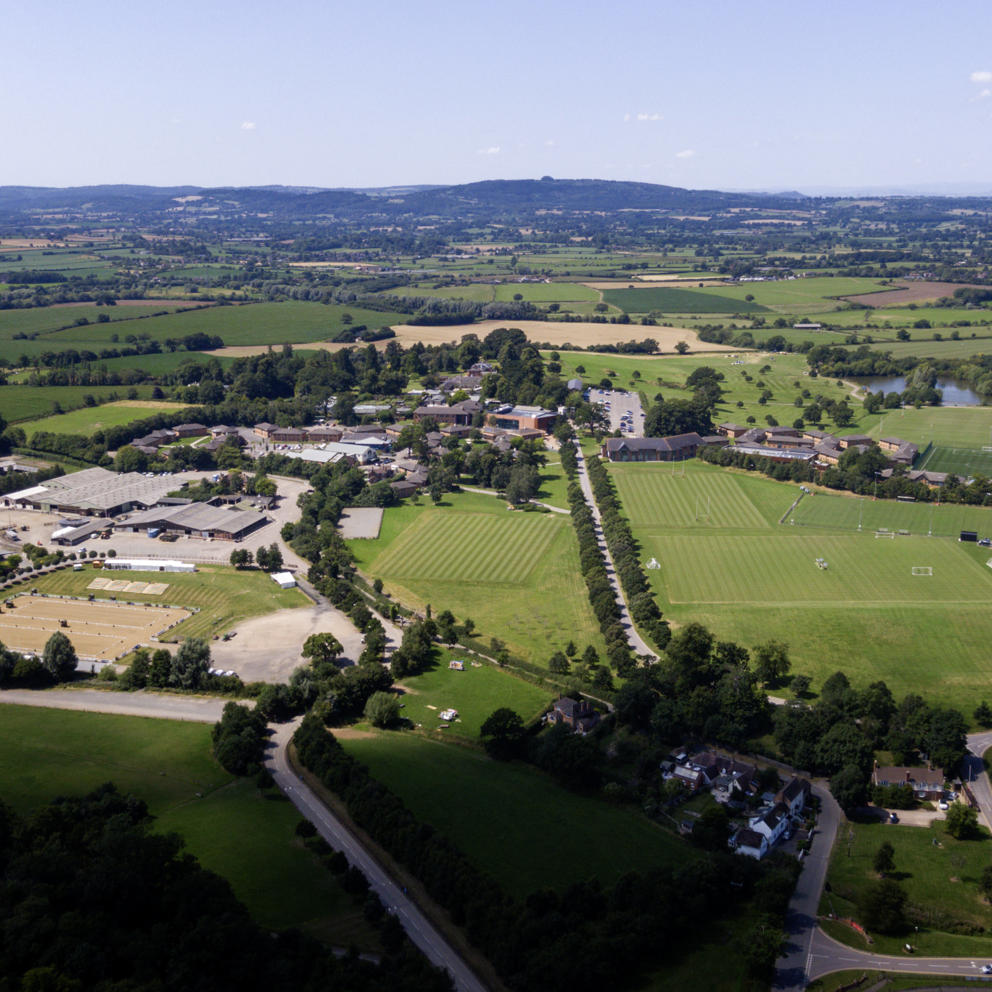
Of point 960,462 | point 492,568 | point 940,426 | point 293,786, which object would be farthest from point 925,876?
point 940,426

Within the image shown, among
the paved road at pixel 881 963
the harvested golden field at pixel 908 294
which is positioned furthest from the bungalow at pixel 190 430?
the harvested golden field at pixel 908 294

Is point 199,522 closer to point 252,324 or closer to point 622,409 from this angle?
point 622,409

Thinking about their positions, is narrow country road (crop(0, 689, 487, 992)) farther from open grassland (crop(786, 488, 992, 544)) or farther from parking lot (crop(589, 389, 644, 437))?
parking lot (crop(589, 389, 644, 437))

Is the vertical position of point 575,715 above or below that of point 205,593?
above

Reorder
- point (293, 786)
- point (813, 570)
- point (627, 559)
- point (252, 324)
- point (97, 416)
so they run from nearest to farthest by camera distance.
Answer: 1. point (293, 786)
2. point (627, 559)
3. point (813, 570)
4. point (97, 416)
5. point (252, 324)

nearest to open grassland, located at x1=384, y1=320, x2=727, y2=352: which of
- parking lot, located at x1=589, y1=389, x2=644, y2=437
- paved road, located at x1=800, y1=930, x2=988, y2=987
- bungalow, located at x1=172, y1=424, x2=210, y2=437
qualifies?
parking lot, located at x1=589, y1=389, x2=644, y2=437

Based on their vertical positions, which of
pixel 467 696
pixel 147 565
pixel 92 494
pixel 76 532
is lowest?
pixel 467 696

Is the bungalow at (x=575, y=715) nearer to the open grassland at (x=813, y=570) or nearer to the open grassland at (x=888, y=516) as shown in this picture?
A: the open grassland at (x=813, y=570)

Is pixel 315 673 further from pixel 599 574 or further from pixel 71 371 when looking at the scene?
pixel 71 371
